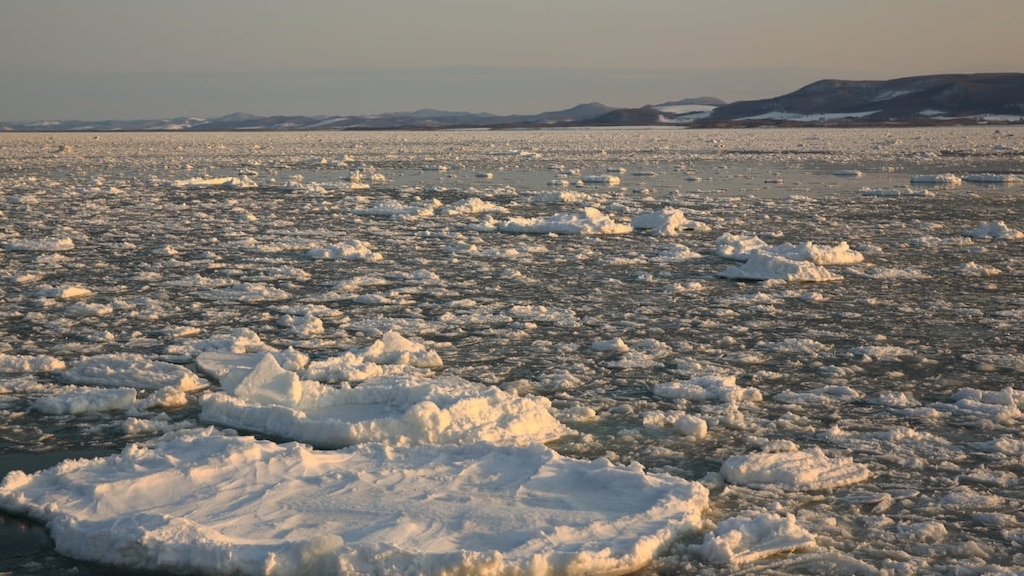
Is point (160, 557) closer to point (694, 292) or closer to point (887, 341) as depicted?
point (887, 341)

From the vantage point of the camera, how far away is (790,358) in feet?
23.4

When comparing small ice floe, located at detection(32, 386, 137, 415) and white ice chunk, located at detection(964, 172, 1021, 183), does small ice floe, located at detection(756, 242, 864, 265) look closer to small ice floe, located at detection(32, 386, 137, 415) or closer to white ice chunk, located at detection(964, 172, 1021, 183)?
small ice floe, located at detection(32, 386, 137, 415)

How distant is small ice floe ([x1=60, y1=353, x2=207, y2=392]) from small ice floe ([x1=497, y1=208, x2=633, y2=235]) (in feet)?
28.0

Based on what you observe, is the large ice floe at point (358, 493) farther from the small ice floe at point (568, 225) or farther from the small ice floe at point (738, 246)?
the small ice floe at point (568, 225)

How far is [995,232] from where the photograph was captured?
13.4 metres

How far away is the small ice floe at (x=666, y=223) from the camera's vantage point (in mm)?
14477

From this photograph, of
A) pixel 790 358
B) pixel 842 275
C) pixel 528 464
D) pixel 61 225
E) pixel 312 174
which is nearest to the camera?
pixel 528 464

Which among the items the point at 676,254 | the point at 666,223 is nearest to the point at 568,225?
the point at 666,223

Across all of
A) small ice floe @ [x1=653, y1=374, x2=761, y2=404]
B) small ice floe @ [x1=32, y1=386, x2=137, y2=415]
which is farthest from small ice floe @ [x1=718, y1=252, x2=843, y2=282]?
small ice floe @ [x1=32, y1=386, x2=137, y2=415]

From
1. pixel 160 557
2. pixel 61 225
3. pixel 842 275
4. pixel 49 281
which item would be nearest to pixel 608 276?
pixel 842 275

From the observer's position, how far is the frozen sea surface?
4.02 m

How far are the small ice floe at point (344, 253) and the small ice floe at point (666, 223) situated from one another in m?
4.53

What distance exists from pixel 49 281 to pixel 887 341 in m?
8.18

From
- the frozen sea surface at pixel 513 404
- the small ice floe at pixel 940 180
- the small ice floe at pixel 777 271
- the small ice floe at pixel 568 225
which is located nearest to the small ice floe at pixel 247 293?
the frozen sea surface at pixel 513 404
